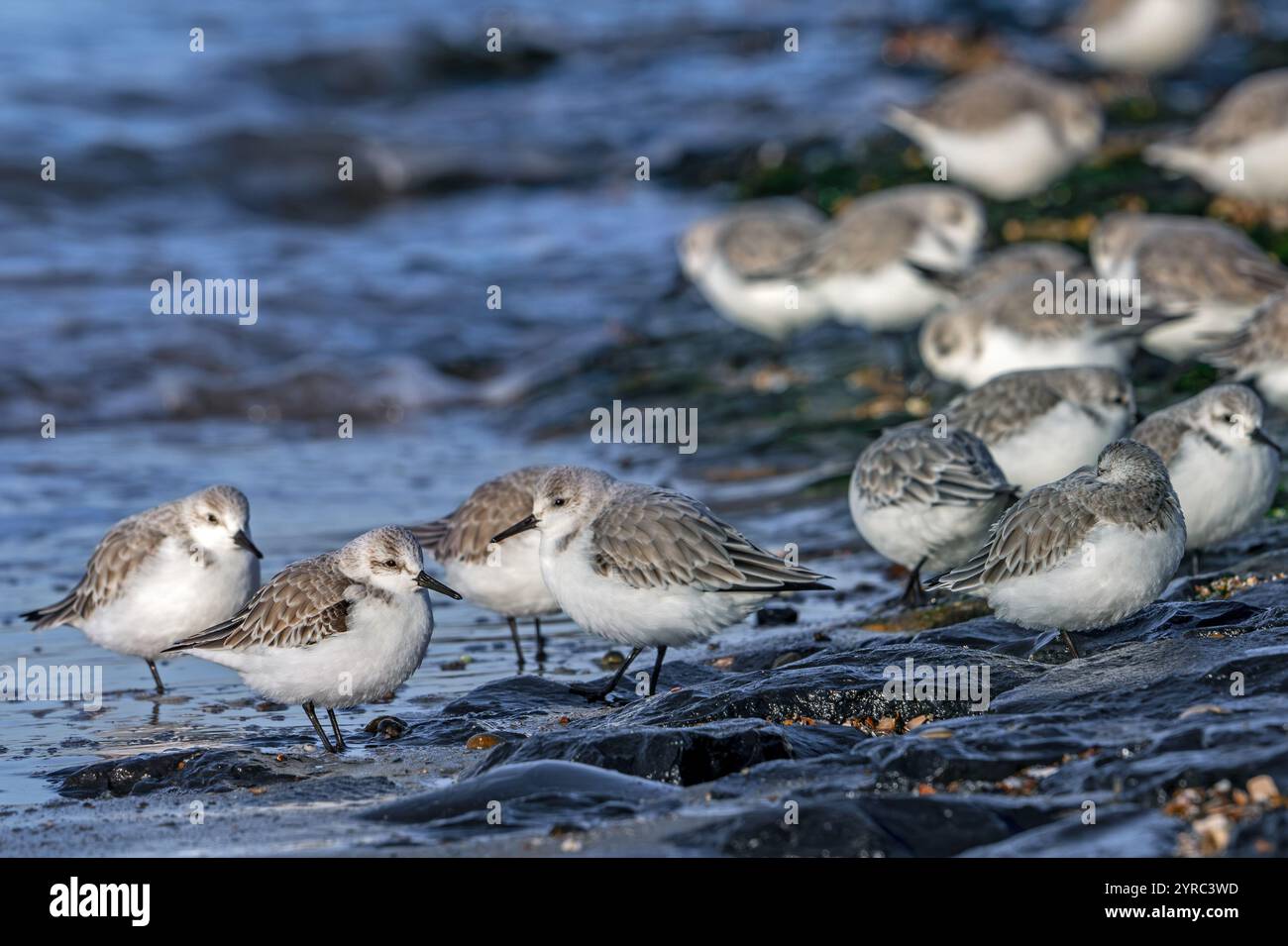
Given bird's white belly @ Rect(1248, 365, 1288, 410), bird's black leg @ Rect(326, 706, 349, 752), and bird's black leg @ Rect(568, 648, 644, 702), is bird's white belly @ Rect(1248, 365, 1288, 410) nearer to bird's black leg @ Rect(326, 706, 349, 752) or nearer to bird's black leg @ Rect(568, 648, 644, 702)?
bird's black leg @ Rect(568, 648, 644, 702)

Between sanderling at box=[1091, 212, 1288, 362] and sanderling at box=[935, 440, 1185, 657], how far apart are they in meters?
4.11

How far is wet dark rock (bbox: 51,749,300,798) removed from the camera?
6.14m

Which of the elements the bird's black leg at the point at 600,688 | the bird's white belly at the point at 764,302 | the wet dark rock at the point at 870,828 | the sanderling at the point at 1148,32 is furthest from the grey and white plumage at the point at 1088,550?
the sanderling at the point at 1148,32

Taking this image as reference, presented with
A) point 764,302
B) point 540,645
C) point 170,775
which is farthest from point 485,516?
point 764,302

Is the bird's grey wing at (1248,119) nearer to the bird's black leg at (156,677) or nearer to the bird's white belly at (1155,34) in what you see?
the bird's white belly at (1155,34)

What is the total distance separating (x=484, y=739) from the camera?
6.46 meters

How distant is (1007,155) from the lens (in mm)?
14742

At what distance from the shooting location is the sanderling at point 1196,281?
10.8 meters

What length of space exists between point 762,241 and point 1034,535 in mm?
7034

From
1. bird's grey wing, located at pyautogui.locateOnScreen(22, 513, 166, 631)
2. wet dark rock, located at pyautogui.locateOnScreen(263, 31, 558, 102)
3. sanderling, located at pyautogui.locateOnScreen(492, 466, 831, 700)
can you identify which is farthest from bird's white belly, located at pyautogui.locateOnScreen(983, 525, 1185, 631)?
wet dark rock, located at pyautogui.locateOnScreen(263, 31, 558, 102)

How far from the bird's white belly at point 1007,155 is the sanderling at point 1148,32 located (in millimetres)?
5319

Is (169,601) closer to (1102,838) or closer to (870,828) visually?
(870,828)
